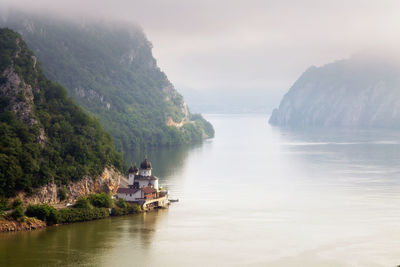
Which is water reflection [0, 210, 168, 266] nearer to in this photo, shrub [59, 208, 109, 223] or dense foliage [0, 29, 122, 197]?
shrub [59, 208, 109, 223]

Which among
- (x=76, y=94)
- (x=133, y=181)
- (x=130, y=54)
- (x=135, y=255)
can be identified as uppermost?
(x=130, y=54)

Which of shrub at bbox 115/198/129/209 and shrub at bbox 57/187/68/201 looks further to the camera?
shrub at bbox 115/198/129/209

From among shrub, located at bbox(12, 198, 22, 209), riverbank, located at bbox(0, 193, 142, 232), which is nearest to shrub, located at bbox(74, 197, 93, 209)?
riverbank, located at bbox(0, 193, 142, 232)

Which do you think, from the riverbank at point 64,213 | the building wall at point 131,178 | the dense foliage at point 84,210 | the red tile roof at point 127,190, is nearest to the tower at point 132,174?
the building wall at point 131,178

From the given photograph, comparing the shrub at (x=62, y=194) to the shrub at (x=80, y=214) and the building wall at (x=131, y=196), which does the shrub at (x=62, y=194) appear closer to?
the shrub at (x=80, y=214)

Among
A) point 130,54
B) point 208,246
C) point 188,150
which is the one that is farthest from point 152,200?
point 130,54

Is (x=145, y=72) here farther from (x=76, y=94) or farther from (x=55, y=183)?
(x=55, y=183)
